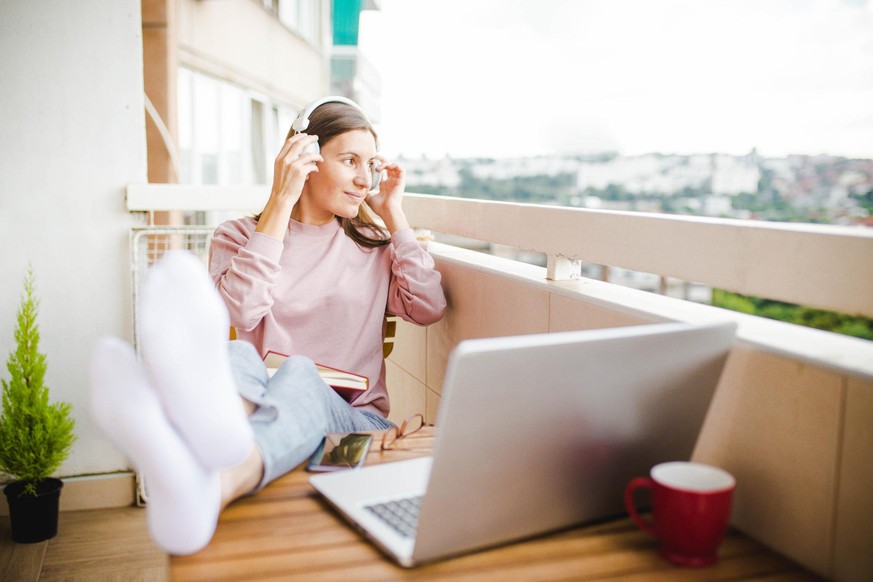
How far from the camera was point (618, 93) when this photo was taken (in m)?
2.35

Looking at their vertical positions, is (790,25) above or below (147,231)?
above

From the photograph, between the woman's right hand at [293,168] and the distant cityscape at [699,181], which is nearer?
the distant cityscape at [699,181]

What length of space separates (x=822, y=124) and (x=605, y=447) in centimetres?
77

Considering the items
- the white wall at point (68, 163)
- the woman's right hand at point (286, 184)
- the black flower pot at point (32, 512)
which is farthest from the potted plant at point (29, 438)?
the woman's right hand at point (286, 184)

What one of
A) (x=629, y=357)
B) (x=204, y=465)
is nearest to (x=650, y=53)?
(x=629, y=357)

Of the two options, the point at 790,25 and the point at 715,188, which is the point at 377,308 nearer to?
the point at 715,188

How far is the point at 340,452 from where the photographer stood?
1.07 metres

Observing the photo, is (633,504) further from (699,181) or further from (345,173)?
(345,173)

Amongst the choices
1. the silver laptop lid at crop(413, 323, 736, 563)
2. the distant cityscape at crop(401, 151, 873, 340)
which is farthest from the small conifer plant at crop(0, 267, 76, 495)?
the silver laptop lid at crop(413, 323, 736, 563)

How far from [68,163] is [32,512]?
1144 mm

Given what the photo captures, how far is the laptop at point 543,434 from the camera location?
720mm

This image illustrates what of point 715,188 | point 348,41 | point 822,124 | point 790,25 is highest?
point 348,41

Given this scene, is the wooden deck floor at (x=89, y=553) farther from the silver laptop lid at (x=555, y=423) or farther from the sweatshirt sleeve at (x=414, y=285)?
the silver laptop lid at (x=555, y=423)

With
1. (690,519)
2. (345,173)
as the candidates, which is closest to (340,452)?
(690,519)
